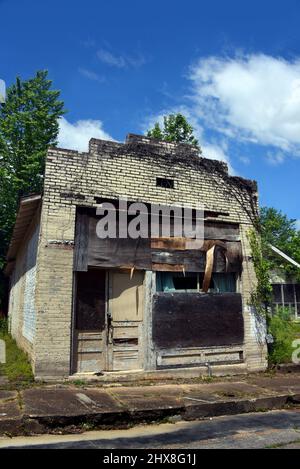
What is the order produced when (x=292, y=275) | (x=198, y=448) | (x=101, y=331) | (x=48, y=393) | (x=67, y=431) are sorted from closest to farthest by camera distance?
1. (x=198, y=448)
2. (x=67, y=431)
3. (x=48, y=393)
4. (x=101, y=331)
5. (x=292, y=275)

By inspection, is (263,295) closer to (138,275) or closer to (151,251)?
(151,251)

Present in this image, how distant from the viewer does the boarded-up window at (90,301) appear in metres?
8.43

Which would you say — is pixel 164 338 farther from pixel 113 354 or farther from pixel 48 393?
pixel 48 393

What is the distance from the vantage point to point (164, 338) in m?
8.86

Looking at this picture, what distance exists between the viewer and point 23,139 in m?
24.2

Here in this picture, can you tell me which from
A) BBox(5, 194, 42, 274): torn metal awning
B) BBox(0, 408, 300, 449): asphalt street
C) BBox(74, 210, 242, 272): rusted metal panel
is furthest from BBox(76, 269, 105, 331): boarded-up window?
BBox(0, 408, 300, 449): asphalt street

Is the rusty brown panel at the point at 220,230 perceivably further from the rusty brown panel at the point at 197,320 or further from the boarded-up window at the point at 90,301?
the boarded-up window at the point at 90,301

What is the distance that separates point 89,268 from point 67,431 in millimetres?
3757

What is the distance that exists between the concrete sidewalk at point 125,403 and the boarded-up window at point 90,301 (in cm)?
126

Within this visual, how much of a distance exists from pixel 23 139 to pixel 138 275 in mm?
18054

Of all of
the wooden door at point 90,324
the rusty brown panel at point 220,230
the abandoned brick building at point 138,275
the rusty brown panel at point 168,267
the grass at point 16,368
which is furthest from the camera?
the rusty brown panel at point 220,230

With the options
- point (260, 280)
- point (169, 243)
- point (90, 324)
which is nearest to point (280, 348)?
point (260, 280)

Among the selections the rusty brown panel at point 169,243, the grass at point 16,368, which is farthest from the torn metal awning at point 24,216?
the grass at point 16,368

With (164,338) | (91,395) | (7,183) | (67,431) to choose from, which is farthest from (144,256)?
(7,183)
